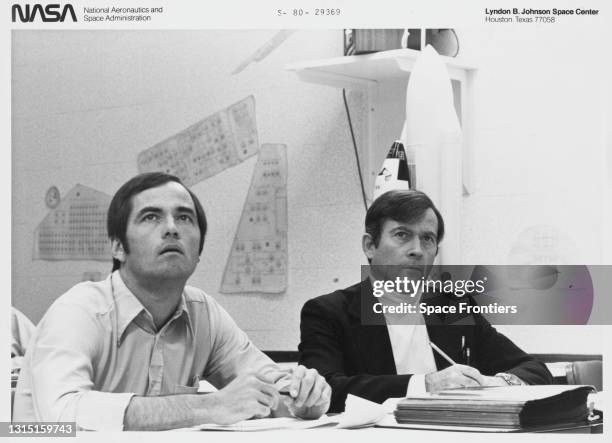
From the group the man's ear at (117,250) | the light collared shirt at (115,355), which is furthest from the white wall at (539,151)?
the man's ear at (117,250)

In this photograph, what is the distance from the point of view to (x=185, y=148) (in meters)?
1.75

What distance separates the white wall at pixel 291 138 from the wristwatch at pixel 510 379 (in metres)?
0.07

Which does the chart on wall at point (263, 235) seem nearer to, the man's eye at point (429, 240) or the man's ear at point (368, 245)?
the man's ear at point (368, 245)

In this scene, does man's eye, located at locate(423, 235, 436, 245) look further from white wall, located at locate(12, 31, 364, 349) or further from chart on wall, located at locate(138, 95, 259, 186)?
chart on wall, located at locate(138, 95, 259, 186)

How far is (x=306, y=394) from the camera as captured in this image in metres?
1.41

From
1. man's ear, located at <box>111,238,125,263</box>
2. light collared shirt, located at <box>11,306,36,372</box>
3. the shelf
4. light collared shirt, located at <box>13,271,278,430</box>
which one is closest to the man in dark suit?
light collared shirt, located at <box>13,271,278,430</box>

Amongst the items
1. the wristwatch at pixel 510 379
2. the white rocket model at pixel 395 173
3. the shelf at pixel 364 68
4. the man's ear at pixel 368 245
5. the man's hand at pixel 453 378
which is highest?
the shelf at pixel 364 68

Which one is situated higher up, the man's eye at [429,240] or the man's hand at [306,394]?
the man's eye at [429,240]

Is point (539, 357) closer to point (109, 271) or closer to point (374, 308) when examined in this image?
point (374, 308)

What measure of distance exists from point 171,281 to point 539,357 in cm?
70

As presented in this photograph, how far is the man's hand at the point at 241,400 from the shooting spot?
1357mm

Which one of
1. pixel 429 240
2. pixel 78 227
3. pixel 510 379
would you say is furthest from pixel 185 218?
pixel 510 379

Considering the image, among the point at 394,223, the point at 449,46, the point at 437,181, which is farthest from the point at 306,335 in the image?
the point at 449,46

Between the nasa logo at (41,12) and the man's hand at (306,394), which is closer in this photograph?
the man's hand at (306,394)
